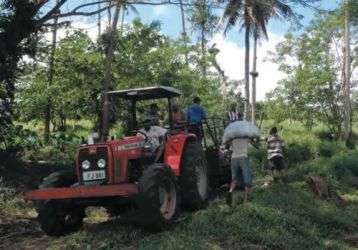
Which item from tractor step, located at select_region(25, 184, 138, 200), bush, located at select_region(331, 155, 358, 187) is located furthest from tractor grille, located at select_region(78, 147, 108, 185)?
bush, located at select_region(331, 155, 358, 187)

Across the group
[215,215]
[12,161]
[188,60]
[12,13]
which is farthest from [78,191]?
[188,60]

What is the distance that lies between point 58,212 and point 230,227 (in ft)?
9.87

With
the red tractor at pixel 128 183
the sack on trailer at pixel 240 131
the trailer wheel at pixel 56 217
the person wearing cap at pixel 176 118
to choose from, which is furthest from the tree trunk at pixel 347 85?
the trailer wheel at pixel 56 217

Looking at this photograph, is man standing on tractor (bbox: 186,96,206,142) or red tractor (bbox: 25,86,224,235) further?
man standing on tractor (bbox: 186,96,206,142)

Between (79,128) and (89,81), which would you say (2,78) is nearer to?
(89,81)

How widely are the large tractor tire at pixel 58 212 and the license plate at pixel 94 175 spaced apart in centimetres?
62

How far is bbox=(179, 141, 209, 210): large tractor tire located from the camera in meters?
11.5

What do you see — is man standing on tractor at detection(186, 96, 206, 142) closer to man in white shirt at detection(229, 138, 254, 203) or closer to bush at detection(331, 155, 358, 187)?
man in white shirt at detection(229, 138, 254, 203)

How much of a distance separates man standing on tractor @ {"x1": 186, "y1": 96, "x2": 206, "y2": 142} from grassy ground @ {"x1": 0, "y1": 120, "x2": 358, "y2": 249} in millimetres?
1542

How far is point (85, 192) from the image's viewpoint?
9820 millimetres

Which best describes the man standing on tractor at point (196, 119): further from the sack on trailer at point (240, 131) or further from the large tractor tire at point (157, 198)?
the large tractor tire at point (157, 198)

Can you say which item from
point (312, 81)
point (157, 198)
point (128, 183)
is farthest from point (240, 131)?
point (312, 81)

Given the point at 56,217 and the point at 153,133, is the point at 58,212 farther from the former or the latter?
the point at 153,133

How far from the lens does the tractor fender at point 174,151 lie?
36.8ft
